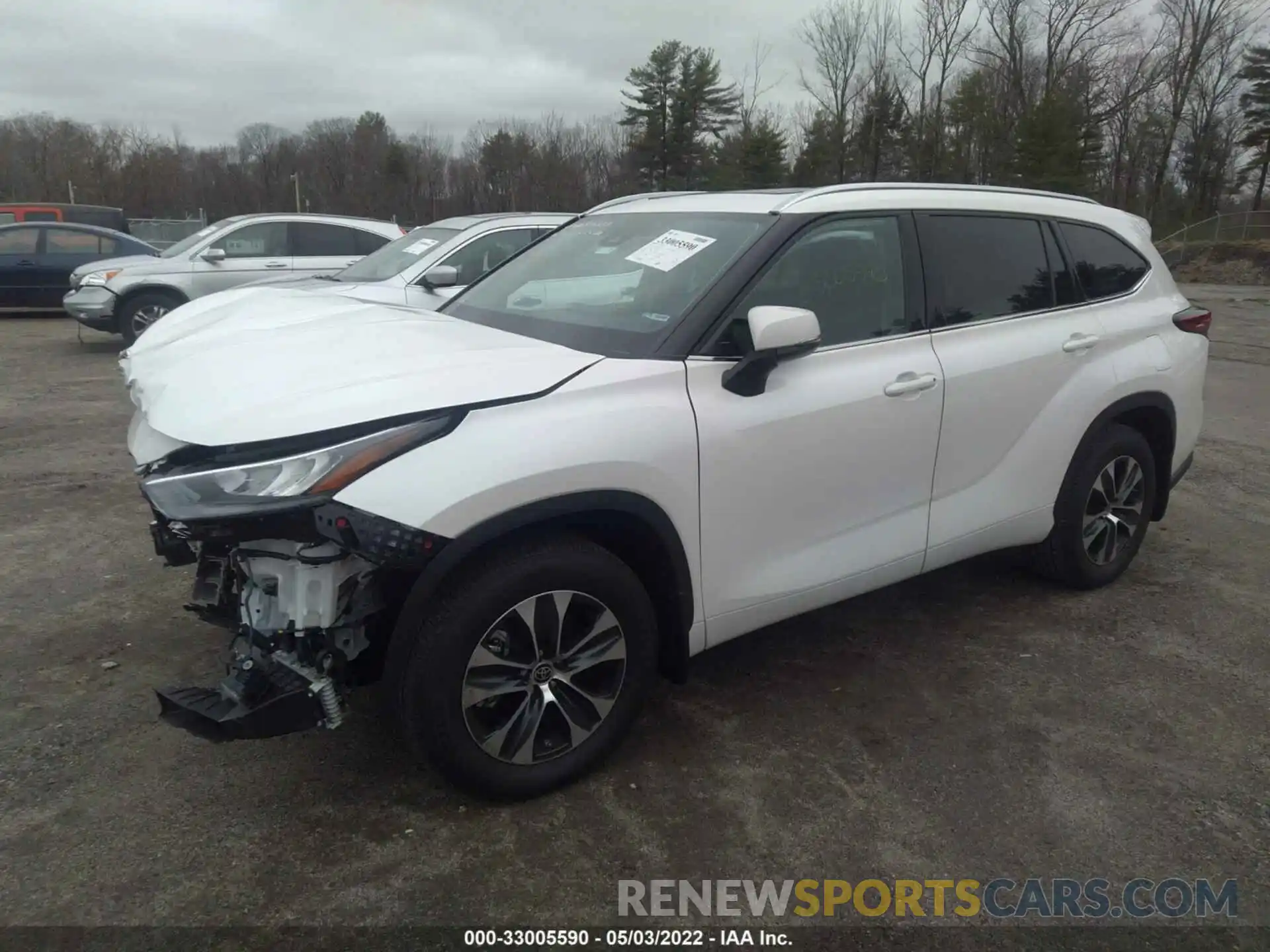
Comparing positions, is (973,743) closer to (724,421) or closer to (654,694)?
(654,694)

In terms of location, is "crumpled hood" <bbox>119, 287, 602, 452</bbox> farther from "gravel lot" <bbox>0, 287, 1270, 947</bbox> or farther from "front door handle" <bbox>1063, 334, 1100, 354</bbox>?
"front door handle" <bbox>1063, 334, 1100, 354</bbox>

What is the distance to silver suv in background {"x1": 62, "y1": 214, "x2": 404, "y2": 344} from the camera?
11.1 metres

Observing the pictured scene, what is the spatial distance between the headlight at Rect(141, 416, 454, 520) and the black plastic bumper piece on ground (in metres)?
0.49

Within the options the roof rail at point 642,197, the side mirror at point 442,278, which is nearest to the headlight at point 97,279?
the side mirror at point 442,278

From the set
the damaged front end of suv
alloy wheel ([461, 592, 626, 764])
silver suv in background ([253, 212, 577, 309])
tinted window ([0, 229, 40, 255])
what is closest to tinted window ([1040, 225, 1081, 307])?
alloy wheel ([461, 592, 626, 764])

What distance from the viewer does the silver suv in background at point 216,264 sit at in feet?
36.4

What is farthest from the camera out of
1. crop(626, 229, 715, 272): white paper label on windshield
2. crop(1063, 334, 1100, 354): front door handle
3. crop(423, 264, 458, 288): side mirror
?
crop(423, 264, 458, 288): side mirror

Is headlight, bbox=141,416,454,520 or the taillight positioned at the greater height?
the taillight

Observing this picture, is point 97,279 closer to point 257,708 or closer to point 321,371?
point 321,371

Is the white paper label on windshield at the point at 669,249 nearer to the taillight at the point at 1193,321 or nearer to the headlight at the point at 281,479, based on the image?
the headlight at the point at 281,479

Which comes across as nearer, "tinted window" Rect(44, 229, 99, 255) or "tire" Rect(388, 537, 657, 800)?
"tire" Rect(388, 537, 657, 800)

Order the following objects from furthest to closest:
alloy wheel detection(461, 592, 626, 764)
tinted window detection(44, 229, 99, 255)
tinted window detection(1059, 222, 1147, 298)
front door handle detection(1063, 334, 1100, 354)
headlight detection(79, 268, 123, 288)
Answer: tinted window detection(44, 229, 99, 255) < headlight detection(79, 268, 123, 288) < tinted window detection(1059, 222, 1147, 298) < front door handle detection(1063, 334, 1100, 354) < alloy wheel detection(461, 592, 626, 764)

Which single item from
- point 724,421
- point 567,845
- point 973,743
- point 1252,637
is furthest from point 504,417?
point 1252,637

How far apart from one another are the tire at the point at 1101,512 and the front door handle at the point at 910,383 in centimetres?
109
